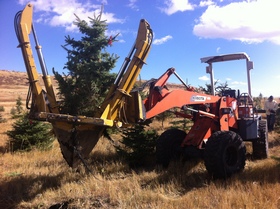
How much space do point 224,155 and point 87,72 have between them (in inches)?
251

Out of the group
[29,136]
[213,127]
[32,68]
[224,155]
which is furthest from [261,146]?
[29,136]

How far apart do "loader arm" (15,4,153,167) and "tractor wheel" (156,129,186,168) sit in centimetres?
214

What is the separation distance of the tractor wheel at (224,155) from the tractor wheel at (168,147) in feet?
4.59

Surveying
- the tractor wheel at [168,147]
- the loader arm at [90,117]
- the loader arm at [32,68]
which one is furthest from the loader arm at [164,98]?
the loader arm at [32,68]

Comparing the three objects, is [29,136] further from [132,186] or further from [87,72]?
[132,186]

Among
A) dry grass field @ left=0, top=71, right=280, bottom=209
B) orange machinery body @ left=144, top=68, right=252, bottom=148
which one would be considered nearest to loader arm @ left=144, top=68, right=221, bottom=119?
orange machinery body @ left=144, top=68, right=252, bottom=148

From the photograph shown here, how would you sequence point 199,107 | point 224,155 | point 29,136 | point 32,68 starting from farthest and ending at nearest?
1. point 29,136
2. point 199,107
3. point 224,155
4. point 32,68

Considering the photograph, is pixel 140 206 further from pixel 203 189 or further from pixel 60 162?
pixel 60 162

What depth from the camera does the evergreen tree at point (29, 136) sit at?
1102cm

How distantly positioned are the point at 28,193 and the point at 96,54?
6.53 m

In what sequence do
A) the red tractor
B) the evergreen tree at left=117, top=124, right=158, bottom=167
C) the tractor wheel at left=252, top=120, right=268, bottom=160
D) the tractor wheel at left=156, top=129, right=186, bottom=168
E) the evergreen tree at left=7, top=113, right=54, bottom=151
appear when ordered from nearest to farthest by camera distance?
the red tractor
the tractor wheel at left=156, top=129, right=186, bottom=168
the evergreen tree at left=117, top=124, right=158, bottom=167
the tractor wheel at left=252, top=120, right=268, bottom=160
the evergreen tree at left=7, top=113, right=54, bottom=151

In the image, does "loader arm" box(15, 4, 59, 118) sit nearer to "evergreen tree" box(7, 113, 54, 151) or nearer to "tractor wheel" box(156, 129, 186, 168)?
"tractor wheel" box(156, 129, 186, 168)

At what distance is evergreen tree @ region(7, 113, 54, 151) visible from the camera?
434 inches

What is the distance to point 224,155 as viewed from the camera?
22.4ft
